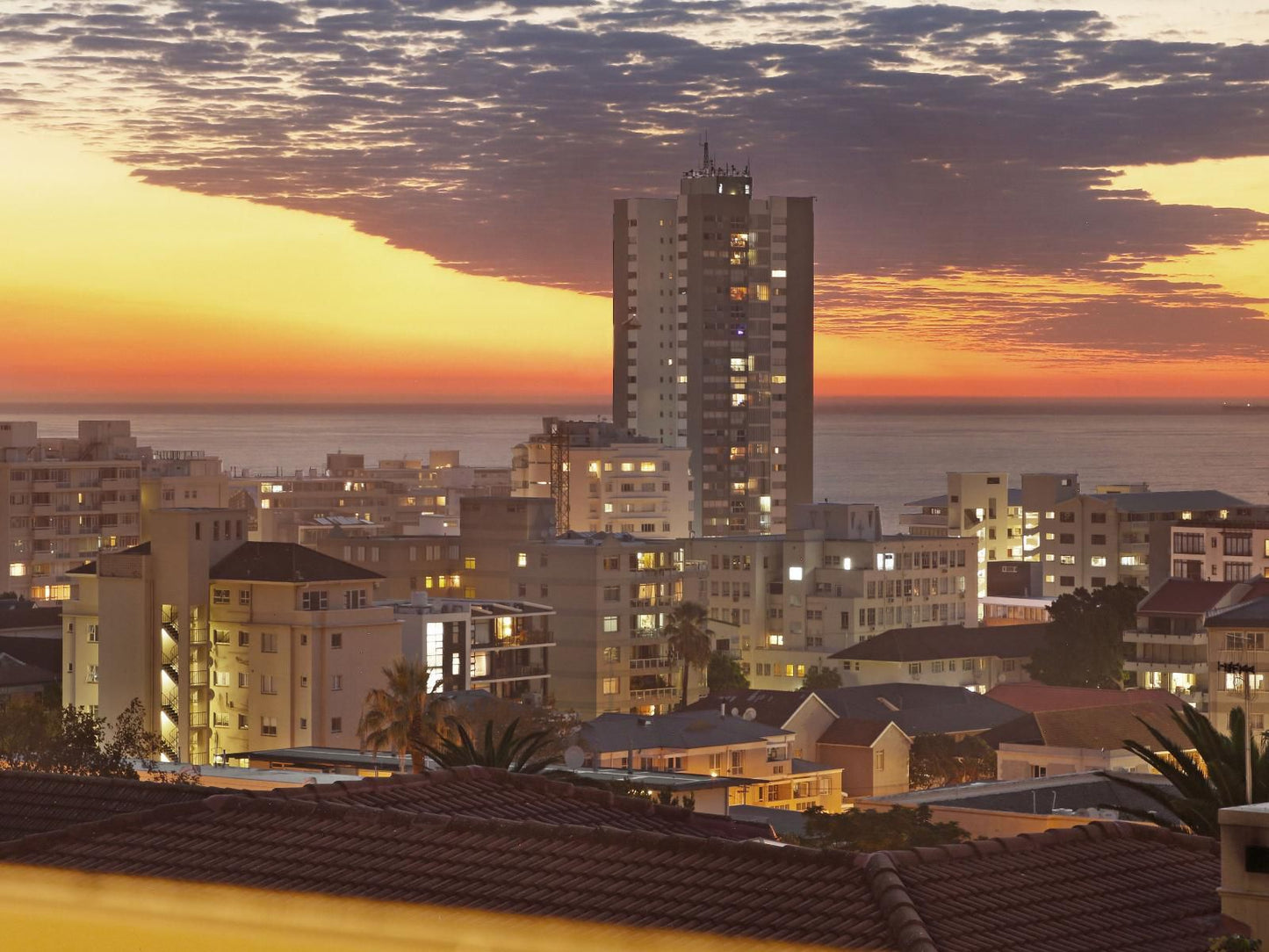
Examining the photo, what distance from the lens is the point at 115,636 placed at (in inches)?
2554

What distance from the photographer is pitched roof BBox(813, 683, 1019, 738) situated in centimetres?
6888

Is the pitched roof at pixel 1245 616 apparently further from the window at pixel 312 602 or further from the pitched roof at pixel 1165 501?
the pitched roof at pixel 1165 501

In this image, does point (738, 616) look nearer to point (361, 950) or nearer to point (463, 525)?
point (463, 525)

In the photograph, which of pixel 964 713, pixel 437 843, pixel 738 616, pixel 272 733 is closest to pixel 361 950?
pixel 437 843

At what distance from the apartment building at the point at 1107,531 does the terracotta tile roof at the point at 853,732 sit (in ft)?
166

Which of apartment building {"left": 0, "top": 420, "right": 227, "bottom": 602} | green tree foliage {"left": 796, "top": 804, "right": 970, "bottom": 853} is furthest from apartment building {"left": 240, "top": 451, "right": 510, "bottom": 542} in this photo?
green tree foliage {"left": 796, "top": 804, "right": 970, "bottom": 853}

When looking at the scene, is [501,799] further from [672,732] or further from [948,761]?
[948,761]

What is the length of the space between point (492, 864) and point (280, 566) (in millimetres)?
52619

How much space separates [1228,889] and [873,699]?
196 ft

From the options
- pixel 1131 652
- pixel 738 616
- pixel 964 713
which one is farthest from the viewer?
pixel 738 616

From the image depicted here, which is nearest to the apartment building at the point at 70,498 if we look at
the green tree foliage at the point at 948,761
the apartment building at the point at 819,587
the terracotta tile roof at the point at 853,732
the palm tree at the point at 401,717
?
the apartment building at the point at 819,587

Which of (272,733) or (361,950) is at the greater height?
(361,950)

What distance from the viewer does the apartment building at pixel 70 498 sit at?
10512cm

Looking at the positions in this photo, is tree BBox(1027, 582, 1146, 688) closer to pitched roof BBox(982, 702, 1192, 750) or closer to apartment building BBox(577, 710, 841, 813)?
Result: pitched roof BBox(982, 702, 1192, 750)
